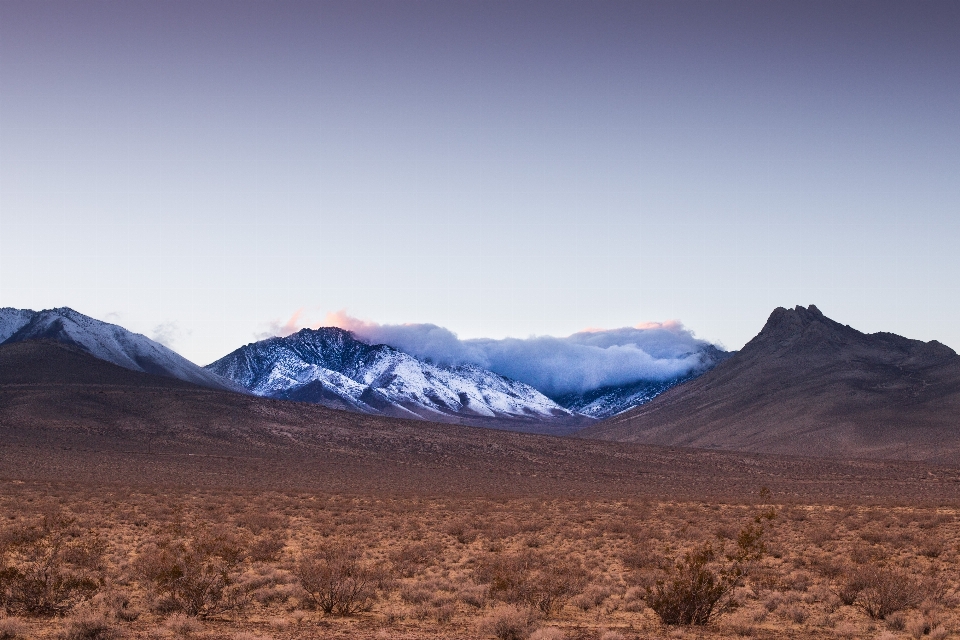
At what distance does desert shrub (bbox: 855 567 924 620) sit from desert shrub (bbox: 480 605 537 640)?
23.3ft

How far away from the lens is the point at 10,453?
7269cm

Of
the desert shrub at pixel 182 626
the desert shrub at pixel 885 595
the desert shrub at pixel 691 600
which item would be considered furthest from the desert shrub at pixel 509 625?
the desert shrub at pixel 885 595

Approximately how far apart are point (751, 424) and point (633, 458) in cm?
6853

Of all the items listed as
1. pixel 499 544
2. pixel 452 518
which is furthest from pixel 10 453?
pixel 499 544

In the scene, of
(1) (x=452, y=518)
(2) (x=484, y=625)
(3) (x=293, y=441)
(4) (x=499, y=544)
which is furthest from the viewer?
(3) (x=293, y=441)

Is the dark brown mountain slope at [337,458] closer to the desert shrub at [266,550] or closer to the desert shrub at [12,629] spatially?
the desert shrub at [266,550]

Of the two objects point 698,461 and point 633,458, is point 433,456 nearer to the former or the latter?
point 633,458

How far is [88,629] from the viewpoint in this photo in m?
14.0

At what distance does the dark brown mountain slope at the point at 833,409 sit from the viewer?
128625 mm

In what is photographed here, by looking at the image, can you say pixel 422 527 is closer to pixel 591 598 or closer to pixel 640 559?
pixel 640 559

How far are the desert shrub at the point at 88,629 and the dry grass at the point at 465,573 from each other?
0.10 ft

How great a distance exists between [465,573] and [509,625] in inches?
330

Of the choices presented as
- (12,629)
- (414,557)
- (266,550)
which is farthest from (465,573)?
(12,629)

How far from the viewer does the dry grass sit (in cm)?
1603
